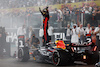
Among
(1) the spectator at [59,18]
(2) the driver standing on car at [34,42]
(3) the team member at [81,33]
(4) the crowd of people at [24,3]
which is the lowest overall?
(2) the driver standing on car at [34,42]

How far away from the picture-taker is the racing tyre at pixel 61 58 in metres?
3.77

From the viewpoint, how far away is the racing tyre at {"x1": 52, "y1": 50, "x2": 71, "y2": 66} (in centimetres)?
377

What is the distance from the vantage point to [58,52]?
3.80 meters

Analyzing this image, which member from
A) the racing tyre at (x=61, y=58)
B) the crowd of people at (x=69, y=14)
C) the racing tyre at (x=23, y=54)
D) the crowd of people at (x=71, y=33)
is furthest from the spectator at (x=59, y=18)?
the racing tyre at (x=61, y=58)

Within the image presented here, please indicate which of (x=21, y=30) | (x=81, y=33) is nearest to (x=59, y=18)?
(x=81, y=33)

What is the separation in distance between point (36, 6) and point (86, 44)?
66.2 inches

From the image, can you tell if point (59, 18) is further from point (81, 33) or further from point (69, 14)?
point (81, 33)

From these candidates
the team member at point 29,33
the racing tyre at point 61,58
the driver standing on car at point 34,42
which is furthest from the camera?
the team member at point 29,33

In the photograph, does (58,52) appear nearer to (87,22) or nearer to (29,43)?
A: (29,43)

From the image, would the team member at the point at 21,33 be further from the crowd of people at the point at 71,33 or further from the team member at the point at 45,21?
the team member at the point at 45,21

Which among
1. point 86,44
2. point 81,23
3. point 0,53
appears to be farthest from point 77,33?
point 0,53

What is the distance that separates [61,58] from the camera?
12.3 ft

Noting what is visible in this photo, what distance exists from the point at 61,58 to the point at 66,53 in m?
0.18

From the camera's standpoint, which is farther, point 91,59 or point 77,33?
point 77,33
